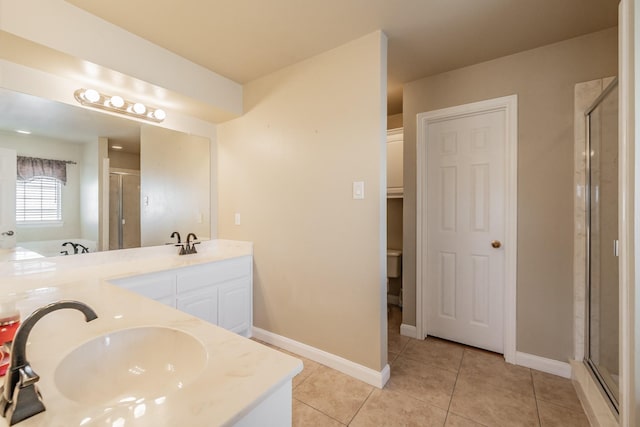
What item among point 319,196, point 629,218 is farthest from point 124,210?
point 629,218

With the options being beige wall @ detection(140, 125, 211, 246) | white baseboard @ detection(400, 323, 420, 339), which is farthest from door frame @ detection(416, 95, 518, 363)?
beige wall @ detection(140, 125, 211, 246)

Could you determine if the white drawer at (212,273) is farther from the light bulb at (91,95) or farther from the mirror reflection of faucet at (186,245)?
the light bulb at (91,95)

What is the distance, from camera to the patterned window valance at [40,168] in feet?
5.65

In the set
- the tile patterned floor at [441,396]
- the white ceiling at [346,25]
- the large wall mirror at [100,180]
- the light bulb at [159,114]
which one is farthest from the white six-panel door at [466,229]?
the light bulb at [159,114]

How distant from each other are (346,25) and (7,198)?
93.1 inches

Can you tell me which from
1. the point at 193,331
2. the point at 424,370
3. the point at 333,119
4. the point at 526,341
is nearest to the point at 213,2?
the point at 333,119

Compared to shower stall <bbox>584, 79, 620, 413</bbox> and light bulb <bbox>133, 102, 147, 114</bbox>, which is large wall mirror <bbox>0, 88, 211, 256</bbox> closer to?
light bulb <bbox>133, 102, 147, 114</bbox>

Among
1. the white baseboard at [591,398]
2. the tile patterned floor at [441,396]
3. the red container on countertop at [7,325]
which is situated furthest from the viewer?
the tile patterned floor at [441,396]

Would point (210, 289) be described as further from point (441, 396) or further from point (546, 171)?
point (546, 171)

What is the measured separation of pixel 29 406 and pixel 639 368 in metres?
1.89

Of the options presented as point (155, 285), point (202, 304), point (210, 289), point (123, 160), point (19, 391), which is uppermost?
point (123, 160)

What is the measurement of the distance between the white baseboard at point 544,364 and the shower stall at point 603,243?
0.55ft

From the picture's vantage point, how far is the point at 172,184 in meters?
2.59

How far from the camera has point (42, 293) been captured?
1.35 meters
